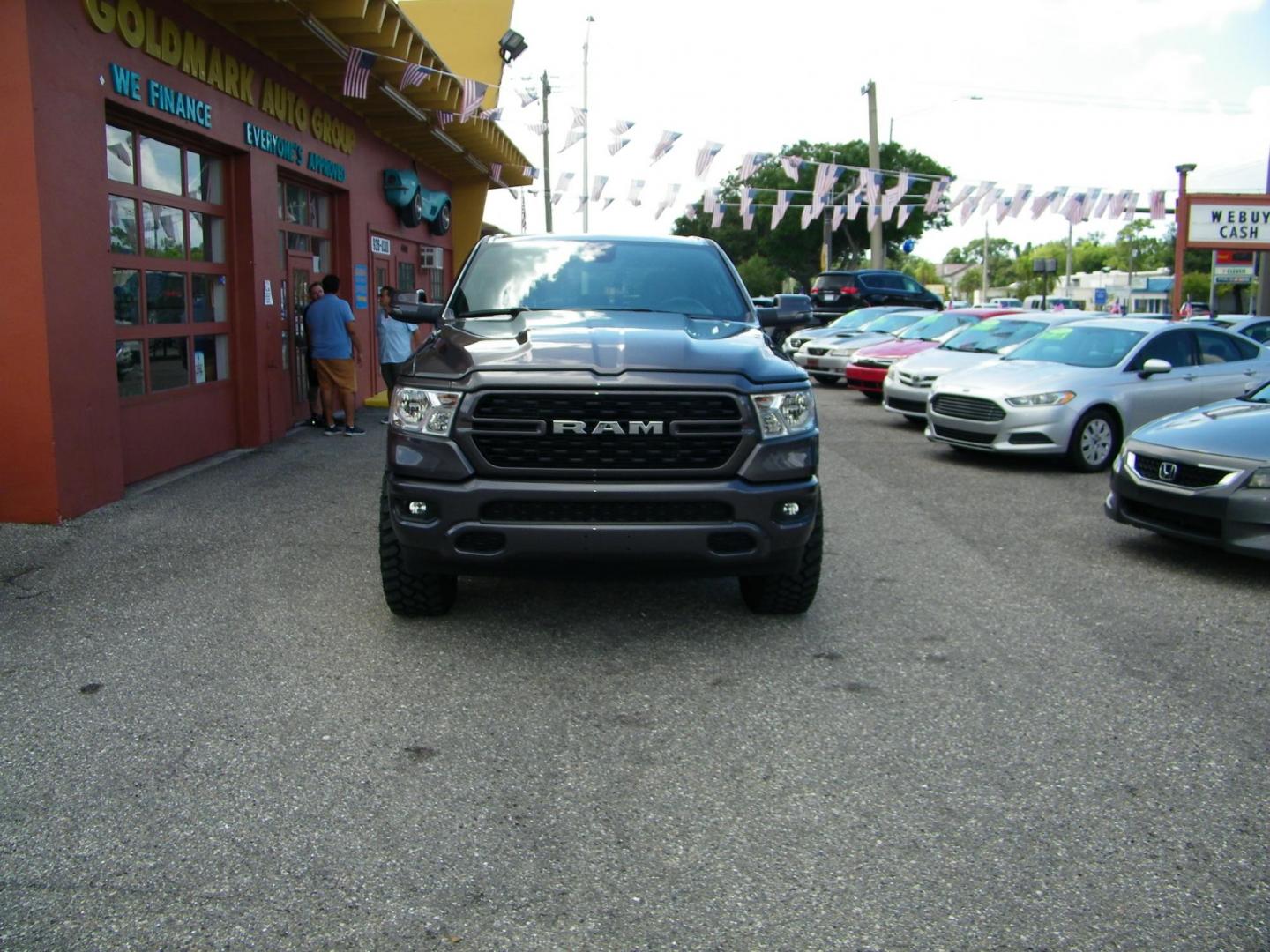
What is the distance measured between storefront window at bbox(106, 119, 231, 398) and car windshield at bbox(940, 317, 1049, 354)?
29.2 ft

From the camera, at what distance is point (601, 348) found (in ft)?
16.3

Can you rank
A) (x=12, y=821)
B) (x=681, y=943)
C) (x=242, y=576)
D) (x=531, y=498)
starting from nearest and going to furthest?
(x=681, y=943) < (x=12, y=821) < (x=531, y=498) < (x=242, y=576)

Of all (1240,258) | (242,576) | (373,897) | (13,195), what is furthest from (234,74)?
(1240,258)

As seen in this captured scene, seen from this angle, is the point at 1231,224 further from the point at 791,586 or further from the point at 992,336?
the point at 791,586

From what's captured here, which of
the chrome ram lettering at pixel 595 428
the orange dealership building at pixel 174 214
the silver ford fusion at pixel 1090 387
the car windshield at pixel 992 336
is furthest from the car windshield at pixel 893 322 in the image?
the chrome ram lettering at pixel 595 428

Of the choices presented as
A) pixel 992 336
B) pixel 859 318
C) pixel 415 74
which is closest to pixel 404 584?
pixel 415 74

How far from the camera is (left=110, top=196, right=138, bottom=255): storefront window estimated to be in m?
9.05

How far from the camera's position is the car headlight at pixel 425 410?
16.0 ft

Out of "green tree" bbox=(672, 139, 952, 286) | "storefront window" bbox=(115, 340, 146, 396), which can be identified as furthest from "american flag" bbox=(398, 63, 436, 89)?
"green tree" bbox=(672, 139, 952, 286)

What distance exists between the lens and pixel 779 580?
555cm

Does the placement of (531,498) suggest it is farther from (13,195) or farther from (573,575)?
(13,195)

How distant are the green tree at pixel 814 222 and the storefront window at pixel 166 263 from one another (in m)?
40.2

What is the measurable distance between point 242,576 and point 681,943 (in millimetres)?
4385

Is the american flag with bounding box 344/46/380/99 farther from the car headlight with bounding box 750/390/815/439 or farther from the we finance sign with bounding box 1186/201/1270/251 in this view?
the we finance sign with bounding box 1186/201/1270/251
